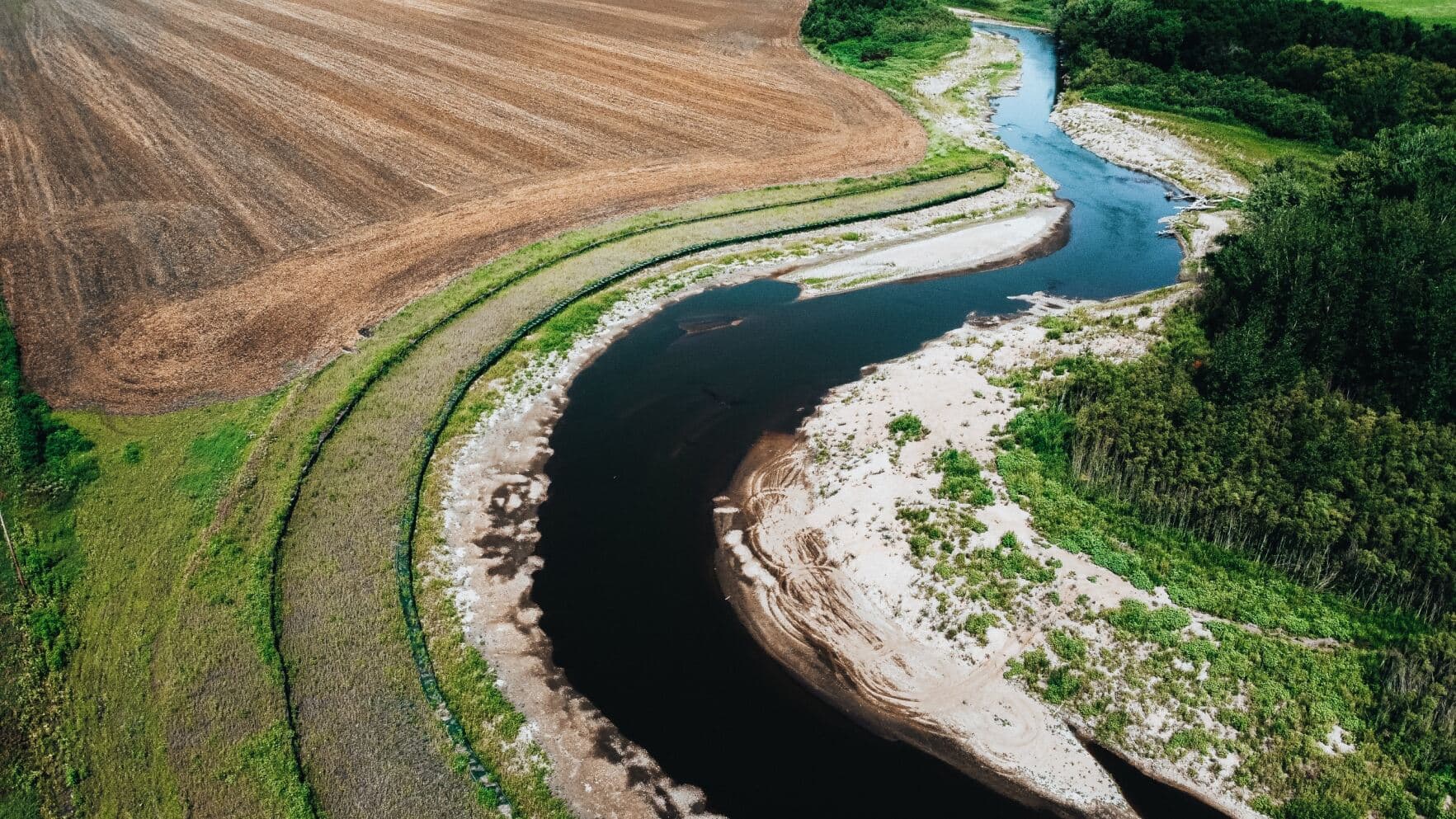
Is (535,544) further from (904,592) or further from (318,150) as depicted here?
(318,150)

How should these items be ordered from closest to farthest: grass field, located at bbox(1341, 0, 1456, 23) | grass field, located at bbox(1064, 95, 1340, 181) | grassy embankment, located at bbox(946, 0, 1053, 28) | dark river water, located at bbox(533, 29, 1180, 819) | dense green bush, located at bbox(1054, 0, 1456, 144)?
dark river water, located at bbox(533, 29, 1180, 819) < grass field, located at bbox(1064, 95, 1340, 181) < dense green bush, located at bbox(1054, 0, 1456, 144) < grass field, located at bbox(1341, 0, 1456, 23) < grassy embankment, located at bbox(946, 0, 1053, 28)

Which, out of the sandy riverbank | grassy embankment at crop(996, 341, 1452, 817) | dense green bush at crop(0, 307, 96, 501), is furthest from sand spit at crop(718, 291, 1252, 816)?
dense green bush at crop(0, 307, 96, 501)

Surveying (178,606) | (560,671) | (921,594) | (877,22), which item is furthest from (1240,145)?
(178,606)

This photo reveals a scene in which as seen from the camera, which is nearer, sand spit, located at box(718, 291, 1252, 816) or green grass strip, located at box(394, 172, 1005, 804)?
green grass strip, located at box(394, 172, 1005, 804)

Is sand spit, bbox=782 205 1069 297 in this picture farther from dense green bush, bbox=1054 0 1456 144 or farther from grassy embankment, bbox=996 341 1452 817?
dense green bush, bbox=1054 0 1456 144

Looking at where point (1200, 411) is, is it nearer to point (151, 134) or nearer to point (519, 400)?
point (519, 400)

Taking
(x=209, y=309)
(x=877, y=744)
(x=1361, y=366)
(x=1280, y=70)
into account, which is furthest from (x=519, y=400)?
(x=1280, y=70)
